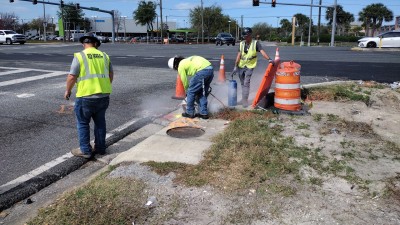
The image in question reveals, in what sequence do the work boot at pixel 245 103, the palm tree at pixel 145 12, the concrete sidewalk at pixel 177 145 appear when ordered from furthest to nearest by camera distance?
the palm tree at pixel 145 12, the work boot at pixel 245 103, the concrete sidewalk at pixel 177 145

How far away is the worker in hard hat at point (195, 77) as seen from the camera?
6449mm

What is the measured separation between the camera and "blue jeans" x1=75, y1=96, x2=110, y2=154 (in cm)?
480

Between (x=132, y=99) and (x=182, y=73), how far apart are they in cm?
271

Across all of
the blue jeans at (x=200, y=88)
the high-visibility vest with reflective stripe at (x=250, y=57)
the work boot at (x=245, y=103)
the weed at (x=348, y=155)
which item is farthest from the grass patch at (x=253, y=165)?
the high-visibility vest with reflective stripe at (x=250, y=57)

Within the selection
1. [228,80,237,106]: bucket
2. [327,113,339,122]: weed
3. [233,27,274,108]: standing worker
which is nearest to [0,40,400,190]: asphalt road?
[228,80,237,106]: bucket

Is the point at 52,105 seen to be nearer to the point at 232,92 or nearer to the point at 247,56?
the point at 232,92

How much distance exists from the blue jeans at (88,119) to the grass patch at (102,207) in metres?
1.14

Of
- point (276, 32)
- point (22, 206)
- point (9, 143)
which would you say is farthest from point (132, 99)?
point (276, 32)

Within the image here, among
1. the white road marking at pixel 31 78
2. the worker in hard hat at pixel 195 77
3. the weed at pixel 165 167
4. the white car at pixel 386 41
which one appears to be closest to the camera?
the weed at pixel 165 167

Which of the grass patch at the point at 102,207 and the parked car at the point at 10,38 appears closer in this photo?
the grass patch at the point at 102,207

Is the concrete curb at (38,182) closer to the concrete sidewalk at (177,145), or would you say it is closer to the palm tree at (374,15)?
the concrete sidewalk at (177,145)

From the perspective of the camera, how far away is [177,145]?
5172 millimetres

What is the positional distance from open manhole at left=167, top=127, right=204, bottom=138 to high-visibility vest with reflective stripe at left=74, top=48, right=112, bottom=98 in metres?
1.47

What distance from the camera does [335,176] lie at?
13.5 ft
